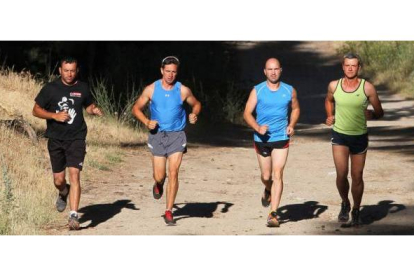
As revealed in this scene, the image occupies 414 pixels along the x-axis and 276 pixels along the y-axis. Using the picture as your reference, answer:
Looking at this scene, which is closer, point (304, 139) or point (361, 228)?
point (361, 228)

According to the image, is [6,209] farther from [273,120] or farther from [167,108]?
[273,120]

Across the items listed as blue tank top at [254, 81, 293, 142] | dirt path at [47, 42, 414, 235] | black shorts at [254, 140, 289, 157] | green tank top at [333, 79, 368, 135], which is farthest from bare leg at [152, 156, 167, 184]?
green tank top at [333, 79, 368, 135]

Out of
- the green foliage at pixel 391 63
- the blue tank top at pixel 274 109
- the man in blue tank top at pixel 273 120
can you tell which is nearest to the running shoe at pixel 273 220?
the man in blue tank top at pixel 273 120

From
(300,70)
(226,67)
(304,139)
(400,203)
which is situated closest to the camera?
(400,203)

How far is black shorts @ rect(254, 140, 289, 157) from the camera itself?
46.4 feet

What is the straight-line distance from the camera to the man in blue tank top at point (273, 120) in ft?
45.8

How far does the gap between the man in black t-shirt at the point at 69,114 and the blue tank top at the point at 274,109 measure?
1.91 m

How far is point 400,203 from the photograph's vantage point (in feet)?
53.1

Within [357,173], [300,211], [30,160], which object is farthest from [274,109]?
[30,160]

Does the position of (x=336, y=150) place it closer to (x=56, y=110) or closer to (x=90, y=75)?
(x=56, y=110)

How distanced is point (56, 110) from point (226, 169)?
718cm

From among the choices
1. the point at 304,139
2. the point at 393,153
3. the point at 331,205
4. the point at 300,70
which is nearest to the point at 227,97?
the point at 304,139

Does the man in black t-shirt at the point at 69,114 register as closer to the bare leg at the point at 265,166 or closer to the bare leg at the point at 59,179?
the bare leg at the point at 59,179

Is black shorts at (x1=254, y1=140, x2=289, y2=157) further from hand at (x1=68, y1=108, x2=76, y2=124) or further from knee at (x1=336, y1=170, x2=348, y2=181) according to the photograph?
hand at (x1=68, y1=108, x2=76, y2=124)
